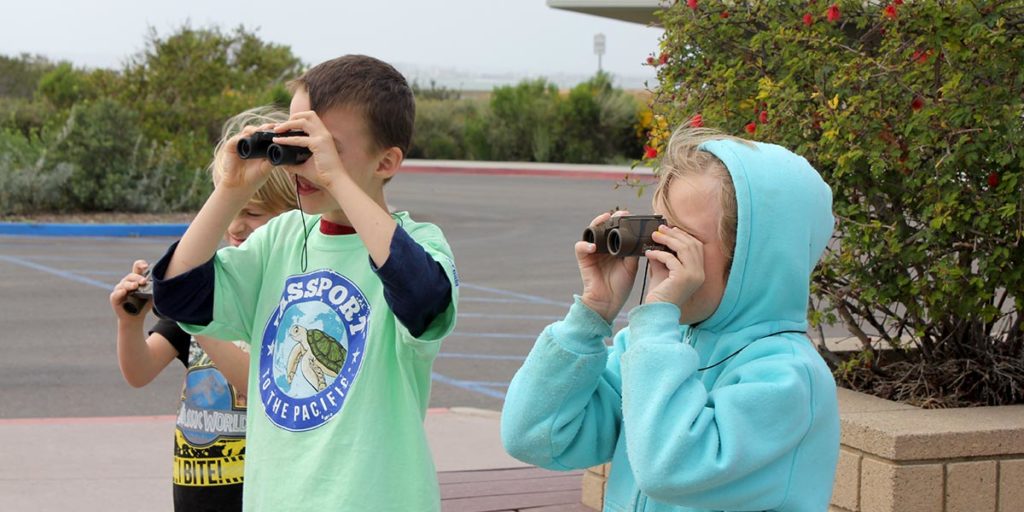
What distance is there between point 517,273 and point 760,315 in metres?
11.7

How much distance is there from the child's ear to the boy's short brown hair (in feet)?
0.04

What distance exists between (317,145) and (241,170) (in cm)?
25

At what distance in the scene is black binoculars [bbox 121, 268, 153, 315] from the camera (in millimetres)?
2945

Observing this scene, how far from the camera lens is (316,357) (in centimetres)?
270

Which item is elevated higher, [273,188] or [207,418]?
[273,188]

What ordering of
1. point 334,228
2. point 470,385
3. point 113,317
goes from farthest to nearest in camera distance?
point 113,317, point 470,385, point 334,228

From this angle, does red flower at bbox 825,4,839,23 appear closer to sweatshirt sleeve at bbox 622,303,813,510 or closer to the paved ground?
sweatshirt sleeve at bbox 622,303,813,510

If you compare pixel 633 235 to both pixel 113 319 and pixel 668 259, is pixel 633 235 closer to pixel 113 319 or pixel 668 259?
pixel 668 259

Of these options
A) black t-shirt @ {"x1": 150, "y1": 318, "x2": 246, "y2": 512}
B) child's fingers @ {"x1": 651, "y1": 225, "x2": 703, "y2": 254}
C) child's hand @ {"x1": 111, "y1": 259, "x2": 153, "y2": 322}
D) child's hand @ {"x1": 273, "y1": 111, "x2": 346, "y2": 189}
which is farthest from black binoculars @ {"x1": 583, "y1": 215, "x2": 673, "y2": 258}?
black t-shirt @ {"x1": 150, "y1": 318, "x2": 246, "y2": 512}

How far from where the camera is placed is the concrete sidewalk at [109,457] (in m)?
5.65

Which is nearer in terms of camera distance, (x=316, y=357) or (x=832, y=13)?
(x=316, y=357)

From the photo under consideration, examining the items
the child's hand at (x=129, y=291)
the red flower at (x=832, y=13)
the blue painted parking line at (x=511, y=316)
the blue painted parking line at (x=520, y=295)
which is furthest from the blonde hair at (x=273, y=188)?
the blue painted parking line at (x=520, y=295)

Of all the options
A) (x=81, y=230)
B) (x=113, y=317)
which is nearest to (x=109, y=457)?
(x=113, y=317)

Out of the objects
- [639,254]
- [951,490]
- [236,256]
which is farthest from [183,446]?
[951,490]
